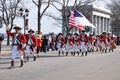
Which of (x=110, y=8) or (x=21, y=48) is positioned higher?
(x=110, y=8)

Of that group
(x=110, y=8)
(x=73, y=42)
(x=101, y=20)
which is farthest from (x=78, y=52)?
(x=110, y=8)

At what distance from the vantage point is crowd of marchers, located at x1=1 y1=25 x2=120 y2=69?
1839 centimetres

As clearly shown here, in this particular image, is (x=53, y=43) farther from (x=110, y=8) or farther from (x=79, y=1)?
(x=110, y=8)

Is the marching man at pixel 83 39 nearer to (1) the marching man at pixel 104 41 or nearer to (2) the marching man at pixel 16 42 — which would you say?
(1) the marching man at pixel 104 41

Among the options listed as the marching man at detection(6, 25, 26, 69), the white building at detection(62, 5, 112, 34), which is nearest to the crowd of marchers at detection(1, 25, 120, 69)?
the marching man at detection(6, 25, 26, 69)

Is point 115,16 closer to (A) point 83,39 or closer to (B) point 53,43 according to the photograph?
(B) point 53,43

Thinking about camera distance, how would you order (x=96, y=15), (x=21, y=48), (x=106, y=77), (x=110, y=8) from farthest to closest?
(x=110, y=8) → (x=96, y=15) → (x=21, y=48) → (x=106, y=77)

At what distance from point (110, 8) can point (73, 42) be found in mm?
81102

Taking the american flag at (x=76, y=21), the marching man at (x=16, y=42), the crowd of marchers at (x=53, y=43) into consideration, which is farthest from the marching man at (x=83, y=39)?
the marching man at (x=16, y=42)

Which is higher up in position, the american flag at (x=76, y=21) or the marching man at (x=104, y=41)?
the american flag at (x=76, y=21)

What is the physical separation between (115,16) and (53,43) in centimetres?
6982

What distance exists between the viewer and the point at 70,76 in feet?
51.1

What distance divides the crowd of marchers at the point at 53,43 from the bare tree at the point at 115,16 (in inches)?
2501

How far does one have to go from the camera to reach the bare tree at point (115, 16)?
334ft
